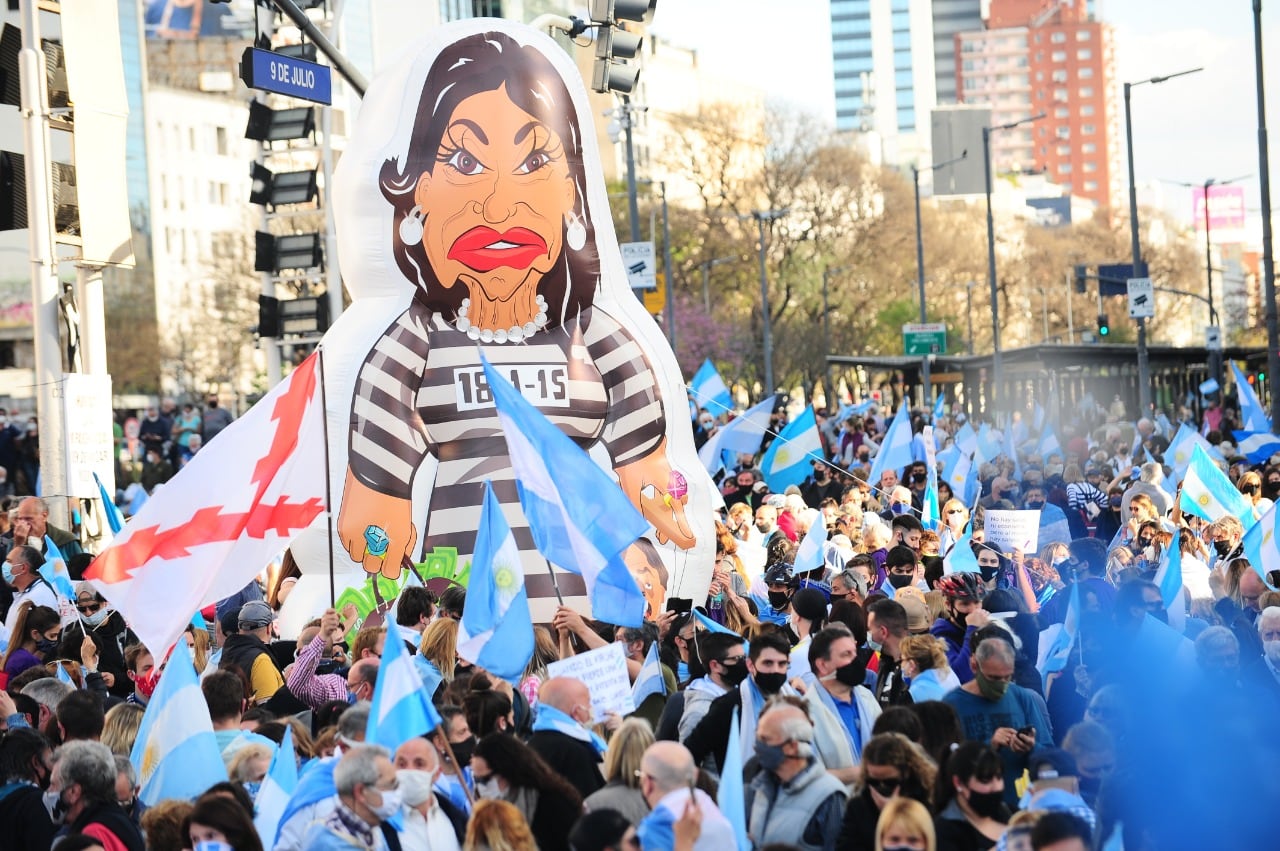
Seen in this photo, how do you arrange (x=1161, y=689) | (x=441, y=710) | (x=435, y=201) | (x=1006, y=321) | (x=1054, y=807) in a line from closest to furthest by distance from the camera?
(x=1054, y=807) < (x=1161, y=689) < (x=441, y=710) < (x=435, y=201) < (x=1006, y=321)

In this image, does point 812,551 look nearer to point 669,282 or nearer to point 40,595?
point 40,595

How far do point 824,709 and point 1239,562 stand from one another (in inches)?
197

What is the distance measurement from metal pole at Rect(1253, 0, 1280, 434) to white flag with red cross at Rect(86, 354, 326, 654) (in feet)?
60.7

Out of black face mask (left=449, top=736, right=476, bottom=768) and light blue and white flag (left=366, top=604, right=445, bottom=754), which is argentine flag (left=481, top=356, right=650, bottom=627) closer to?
black face mask (left=449, top=736, right=476, bottom=768)

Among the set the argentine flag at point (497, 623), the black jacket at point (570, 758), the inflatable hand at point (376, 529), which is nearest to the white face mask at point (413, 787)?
the black jacket at point (570, 758)

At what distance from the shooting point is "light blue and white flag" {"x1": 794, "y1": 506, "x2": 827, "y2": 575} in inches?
546

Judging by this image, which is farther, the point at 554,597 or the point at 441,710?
the point at 554,597

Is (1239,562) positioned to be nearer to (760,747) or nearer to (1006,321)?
(760,747)

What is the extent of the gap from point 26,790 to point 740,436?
1644cm

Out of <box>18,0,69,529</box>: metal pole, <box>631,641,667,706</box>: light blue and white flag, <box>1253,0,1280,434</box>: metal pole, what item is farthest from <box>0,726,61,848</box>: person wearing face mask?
<box>1253,0,1280,434</box>: metal pole

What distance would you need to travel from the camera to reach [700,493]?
1570 centimetres

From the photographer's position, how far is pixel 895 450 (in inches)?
846

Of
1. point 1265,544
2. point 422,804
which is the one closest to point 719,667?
point 422,804

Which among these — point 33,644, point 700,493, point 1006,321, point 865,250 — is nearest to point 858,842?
point 33,644
